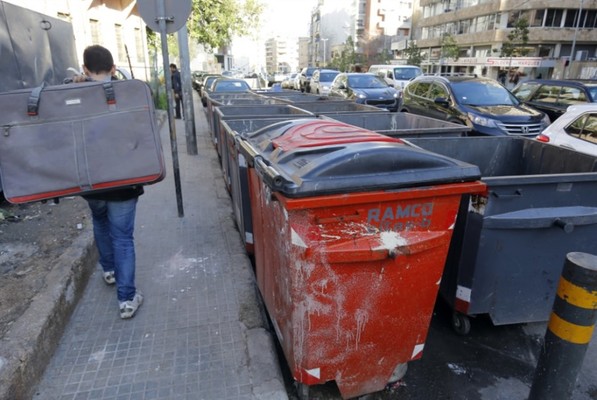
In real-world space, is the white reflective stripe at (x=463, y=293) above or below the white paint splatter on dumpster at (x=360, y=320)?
below

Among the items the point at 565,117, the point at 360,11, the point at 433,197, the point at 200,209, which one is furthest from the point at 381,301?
the point at 360,11

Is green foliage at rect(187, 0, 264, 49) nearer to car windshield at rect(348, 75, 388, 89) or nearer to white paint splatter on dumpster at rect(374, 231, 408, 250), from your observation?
car windshield at rect(348, 75, 388, 89)

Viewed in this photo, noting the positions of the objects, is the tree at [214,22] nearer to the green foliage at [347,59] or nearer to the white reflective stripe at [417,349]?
the white reflective stripe at [417,349]

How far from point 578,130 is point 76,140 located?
21.6 feet

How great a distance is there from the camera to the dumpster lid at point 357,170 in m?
2.02

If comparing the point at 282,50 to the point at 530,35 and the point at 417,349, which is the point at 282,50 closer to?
the point at 530,35

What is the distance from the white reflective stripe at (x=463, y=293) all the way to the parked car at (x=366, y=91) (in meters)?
11.5

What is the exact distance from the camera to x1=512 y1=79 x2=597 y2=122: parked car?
952cm

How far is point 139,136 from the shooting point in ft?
9.00

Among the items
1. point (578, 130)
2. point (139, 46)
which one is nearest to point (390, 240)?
point (578, 130)

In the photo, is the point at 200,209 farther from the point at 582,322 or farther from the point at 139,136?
the point at 582,322

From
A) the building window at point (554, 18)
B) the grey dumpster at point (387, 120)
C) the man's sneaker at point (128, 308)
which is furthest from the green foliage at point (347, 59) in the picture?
the man's sneaker at point (128, 308)

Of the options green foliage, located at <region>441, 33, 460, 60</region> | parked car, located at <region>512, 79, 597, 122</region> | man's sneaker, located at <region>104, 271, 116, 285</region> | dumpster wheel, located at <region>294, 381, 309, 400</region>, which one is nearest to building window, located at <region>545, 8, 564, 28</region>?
green foliage, located at <region>441, 33, 460, 60</region>

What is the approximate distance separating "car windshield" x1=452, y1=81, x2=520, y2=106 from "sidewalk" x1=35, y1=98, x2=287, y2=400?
745 centimetres
